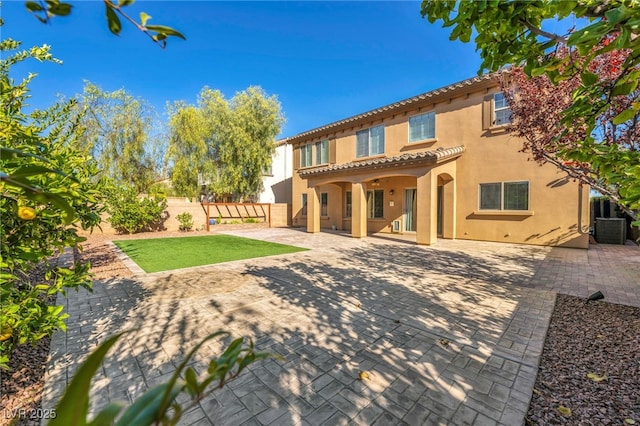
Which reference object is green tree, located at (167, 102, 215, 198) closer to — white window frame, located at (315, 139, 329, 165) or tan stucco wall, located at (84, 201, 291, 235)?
tan stucco wall, located at (84, 201, 291, 235)

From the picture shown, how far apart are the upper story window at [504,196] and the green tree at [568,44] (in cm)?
1121

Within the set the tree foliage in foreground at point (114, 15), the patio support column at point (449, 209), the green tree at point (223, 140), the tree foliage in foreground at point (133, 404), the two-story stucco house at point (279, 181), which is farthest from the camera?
the two-story stucco house at point (279, 181)

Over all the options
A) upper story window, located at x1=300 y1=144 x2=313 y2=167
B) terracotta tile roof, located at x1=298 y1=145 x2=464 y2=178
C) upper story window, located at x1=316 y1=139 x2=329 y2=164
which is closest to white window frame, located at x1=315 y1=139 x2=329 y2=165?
upper story window, located at x1=316 y1=139 x2=329 y2=164

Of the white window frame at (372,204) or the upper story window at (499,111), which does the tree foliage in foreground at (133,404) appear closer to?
the upper story window at (499,111)

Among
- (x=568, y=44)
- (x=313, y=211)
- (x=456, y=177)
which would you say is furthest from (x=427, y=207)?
(x=568, y=44)

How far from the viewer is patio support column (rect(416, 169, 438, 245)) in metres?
12.4

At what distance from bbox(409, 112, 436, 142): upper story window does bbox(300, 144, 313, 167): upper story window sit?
820 cm

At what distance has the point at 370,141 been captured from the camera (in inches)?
706

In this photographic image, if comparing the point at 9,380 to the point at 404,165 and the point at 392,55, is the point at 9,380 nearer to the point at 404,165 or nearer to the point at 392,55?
the point at 404,165

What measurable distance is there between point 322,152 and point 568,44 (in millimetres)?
19576

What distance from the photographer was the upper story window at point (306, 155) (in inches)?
867

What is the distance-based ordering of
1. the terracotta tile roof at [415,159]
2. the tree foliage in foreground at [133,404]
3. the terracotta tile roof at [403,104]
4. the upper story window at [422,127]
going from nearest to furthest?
1. the tree foliage in foreground at [133,404]
2. the terracotta tile roof at [415,159]
3. the terracotta tile roof at [403,104]
4. the upper story window at [422,127]

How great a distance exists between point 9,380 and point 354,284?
5.62 m

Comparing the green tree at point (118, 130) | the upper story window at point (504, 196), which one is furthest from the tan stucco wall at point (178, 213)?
the upper story window at point (504, 196)
